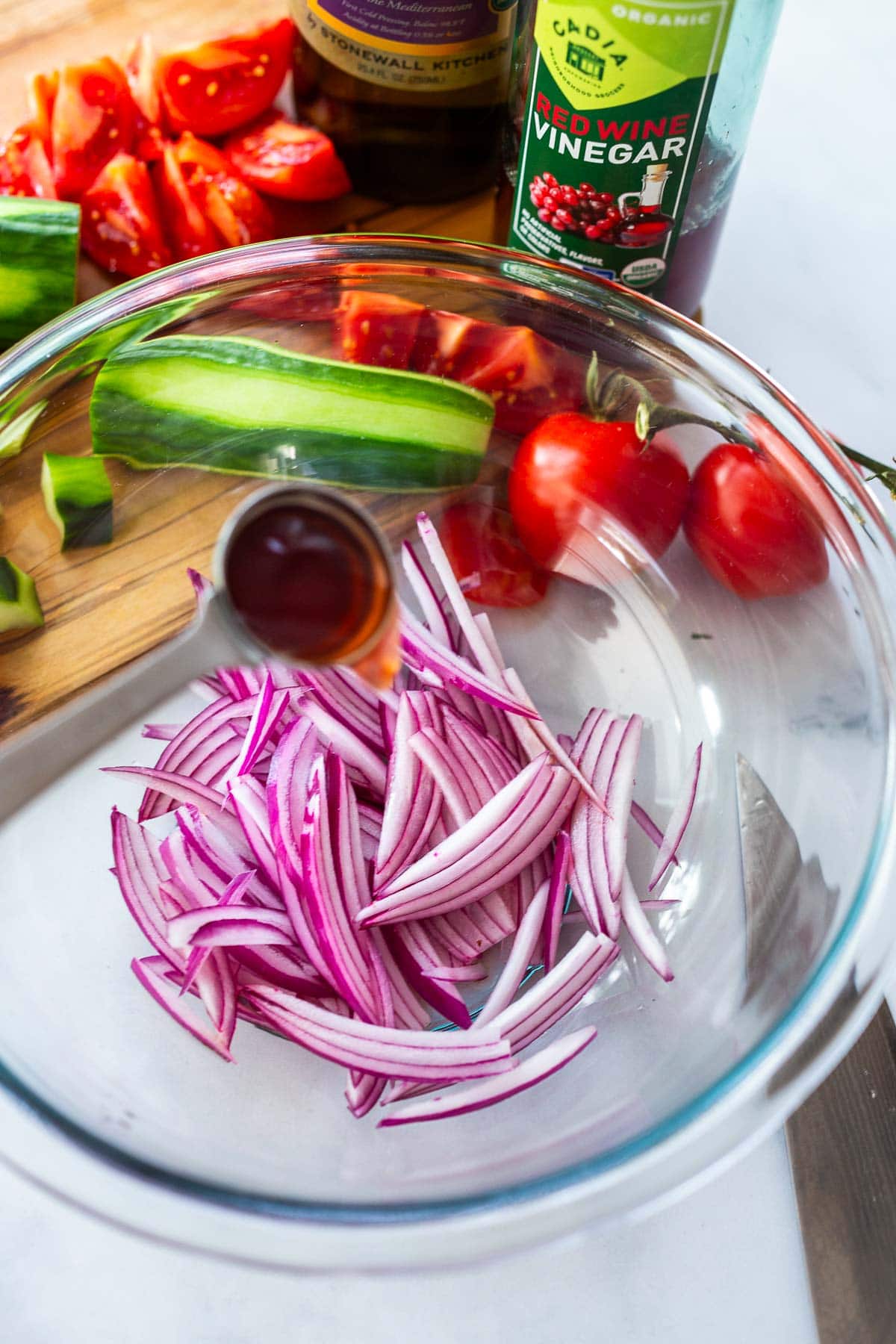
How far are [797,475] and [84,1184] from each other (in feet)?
2.72

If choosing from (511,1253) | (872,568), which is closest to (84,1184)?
(511,1253)

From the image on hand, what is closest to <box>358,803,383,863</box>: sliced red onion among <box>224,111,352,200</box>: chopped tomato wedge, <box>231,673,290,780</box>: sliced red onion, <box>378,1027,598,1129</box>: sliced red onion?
<box>231,673,290,780</box>: sliced red onion

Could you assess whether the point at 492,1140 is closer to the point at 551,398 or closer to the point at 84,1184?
the point at 84,1184

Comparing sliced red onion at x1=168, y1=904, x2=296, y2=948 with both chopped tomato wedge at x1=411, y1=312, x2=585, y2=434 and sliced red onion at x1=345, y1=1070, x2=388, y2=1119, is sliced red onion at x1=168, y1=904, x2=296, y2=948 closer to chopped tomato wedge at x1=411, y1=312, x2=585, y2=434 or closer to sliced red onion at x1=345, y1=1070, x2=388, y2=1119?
sliced red onion at x1=345, y1=1070, x2=388, y2=1119

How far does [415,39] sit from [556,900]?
86 centimetres

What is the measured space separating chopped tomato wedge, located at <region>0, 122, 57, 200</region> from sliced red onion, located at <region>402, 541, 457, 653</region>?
0.59m

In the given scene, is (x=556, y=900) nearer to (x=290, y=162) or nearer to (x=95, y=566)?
(x=95, y=566)

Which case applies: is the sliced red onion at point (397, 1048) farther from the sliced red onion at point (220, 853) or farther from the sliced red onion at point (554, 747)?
the sliced red onion at point (554, 747)

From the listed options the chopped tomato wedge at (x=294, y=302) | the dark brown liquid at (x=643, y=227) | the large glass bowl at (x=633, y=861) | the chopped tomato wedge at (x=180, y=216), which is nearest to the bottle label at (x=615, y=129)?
the dark brown liquid at (x=643, y=227)

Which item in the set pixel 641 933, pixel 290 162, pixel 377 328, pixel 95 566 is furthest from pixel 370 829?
pixel 290 162

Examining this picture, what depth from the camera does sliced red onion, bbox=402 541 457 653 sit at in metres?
1.15

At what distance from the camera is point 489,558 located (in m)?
1.23

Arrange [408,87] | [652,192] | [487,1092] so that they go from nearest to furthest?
[487,1092] < [652,192] < [408,87]

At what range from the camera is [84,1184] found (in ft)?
2.71
